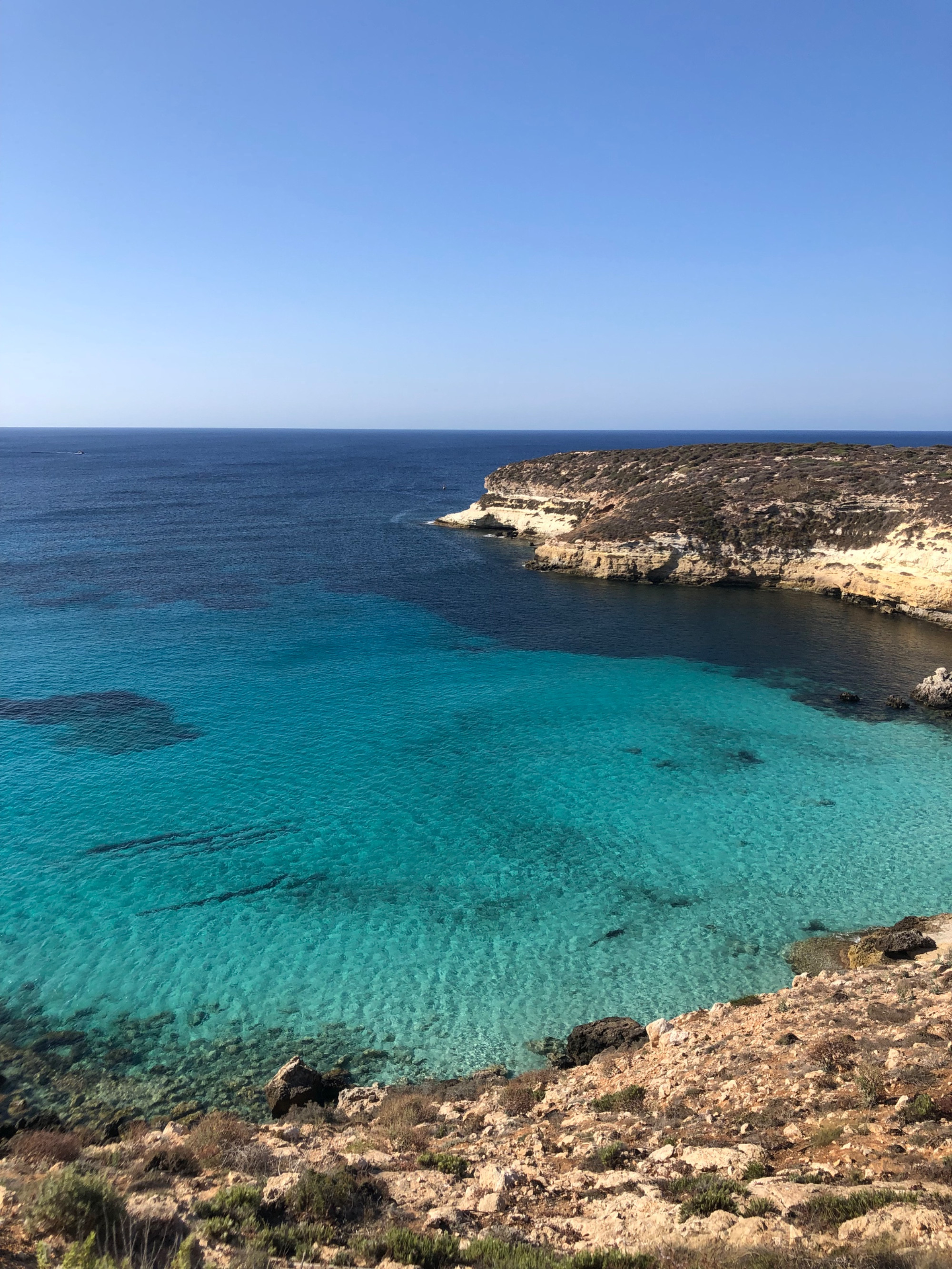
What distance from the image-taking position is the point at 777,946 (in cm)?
2159

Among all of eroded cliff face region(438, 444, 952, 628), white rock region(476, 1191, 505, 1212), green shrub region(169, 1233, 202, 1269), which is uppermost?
eroded cliff face region(438, 444, 952, 628)

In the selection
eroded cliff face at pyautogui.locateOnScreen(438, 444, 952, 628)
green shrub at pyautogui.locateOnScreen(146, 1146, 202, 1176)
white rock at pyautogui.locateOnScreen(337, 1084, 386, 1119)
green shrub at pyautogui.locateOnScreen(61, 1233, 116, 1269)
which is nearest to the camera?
green shrub at pyautogui.locateOnScreen(61, 1233, 116, 1269)

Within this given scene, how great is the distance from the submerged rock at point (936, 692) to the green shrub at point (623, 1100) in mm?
32425

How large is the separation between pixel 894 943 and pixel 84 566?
71117 mm

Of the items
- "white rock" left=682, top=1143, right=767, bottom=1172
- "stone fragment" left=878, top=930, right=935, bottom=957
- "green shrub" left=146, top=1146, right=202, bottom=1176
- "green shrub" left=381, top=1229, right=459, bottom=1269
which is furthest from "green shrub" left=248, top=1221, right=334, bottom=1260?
"stone fragment" left=878, top=930, right=935, bottom=957

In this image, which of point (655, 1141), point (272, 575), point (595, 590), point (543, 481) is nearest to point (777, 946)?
point (655, 1141)

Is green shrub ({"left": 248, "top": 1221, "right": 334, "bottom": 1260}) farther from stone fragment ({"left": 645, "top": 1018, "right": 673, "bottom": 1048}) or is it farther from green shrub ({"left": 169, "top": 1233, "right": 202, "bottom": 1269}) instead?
stone fragment ({"left": 645, "top": 1018, "right": 673, "bottom": 1048})

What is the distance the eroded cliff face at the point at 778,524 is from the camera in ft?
185

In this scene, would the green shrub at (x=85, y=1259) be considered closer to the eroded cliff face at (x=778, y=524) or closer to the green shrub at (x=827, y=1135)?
the green shrub at (x=827, y=1135)

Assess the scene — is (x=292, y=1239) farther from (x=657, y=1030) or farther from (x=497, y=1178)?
(x=657, y=1030)

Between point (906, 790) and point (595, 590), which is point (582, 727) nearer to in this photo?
point (906, 790)

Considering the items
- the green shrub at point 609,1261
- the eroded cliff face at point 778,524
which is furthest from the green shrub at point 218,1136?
the eroded cliff face at point 778,524

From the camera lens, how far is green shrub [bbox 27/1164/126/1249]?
29.4 feet

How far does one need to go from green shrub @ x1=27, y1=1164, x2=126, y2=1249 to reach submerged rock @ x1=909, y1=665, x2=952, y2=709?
41.5m
